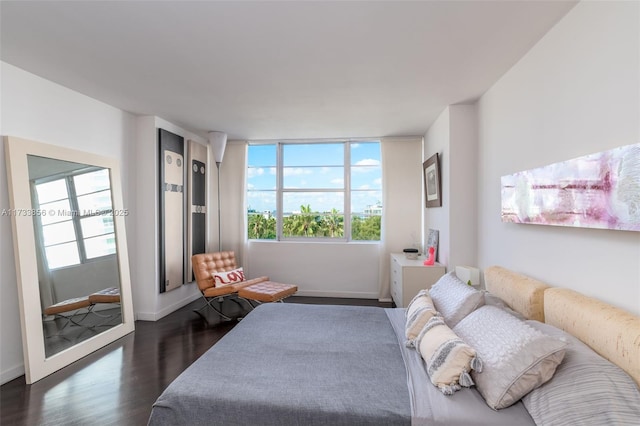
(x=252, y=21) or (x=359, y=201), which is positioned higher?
(x=252, y=21)

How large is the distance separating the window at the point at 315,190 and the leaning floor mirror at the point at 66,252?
2191mm

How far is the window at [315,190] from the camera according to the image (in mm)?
5137

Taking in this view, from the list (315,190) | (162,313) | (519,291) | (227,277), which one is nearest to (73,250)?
(162,313)

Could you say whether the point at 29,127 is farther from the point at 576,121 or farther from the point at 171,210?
the point at 576,121

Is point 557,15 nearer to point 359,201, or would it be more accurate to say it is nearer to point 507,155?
point 507,155

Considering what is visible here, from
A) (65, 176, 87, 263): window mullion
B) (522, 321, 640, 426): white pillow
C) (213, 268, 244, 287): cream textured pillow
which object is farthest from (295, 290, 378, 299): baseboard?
(522, 321, 640, 426): white pillow

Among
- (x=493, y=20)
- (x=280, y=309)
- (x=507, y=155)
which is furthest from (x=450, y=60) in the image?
(x=280, y=309)

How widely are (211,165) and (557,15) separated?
4.68 metres

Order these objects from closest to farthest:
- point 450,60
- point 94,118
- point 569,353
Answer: point 569,353 < point 450,60 < point 94,118

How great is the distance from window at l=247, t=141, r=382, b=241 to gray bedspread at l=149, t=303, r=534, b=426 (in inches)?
125

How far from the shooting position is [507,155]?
8.61 ft

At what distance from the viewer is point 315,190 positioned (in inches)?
206

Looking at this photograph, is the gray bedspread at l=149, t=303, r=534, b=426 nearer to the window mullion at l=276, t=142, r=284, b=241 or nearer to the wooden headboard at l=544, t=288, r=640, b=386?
the wooden headboard at l=544, t=288, r=640, b=386

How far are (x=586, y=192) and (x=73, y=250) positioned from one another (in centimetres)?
394
